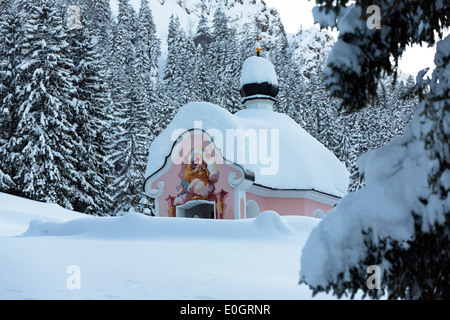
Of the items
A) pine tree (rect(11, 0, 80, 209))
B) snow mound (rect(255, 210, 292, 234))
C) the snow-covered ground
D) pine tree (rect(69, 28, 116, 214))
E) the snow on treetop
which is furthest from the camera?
pine tree (rect(69, 28, 116, 214))

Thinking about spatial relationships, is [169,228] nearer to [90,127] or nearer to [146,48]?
[90,127]

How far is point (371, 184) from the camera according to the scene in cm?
366

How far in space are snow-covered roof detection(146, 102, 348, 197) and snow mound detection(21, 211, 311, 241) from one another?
733cm

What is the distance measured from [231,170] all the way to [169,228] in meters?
7.81

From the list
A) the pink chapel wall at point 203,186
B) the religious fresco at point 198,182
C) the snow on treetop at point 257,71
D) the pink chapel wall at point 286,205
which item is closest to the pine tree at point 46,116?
the pink chapel wall at point 203,186

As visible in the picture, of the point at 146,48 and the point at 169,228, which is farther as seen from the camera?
the point at 146,48

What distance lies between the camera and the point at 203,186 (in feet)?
58.9

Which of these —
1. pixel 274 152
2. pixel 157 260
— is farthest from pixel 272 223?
pixel 274 152

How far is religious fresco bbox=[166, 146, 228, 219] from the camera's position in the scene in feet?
58.2

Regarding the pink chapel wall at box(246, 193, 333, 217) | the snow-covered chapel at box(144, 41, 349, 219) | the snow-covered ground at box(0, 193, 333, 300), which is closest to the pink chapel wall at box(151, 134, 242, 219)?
the snow-covered chapel at box(144, 41, 349, 219)

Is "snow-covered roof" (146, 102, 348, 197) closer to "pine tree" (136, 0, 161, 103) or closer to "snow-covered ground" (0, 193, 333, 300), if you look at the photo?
"snow-covered ground" (0, 193, 333, 300)

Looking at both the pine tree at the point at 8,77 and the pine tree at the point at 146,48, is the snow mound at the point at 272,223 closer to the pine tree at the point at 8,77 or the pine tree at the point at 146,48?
the pine tree at the point at 8,77

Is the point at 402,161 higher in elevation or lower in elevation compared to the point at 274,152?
lower

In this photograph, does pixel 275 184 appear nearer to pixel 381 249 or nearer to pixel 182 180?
pixel 182 180
